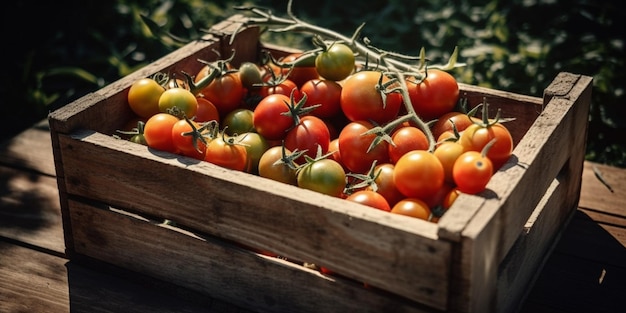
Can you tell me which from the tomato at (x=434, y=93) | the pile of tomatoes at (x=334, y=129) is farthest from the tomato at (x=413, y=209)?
the tomato at (x=434, y=93)

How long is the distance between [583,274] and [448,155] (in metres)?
0.51

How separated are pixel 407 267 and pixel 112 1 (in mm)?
2660

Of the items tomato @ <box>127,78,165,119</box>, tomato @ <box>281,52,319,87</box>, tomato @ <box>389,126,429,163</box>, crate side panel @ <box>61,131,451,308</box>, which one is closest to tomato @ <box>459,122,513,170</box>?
tomato @ <box>389,126,429,163</box>

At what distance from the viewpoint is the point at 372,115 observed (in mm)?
1675

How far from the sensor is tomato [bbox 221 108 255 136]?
1.78 meters

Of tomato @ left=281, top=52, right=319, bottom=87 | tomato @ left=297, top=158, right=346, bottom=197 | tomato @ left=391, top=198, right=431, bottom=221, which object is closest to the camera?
tomato @ left=391, top=198, right=431, bottom=221

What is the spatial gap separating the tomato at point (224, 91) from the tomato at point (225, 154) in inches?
11.6

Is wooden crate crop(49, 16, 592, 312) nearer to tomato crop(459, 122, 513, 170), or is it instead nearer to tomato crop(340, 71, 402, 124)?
tomato crop(459, 122, 513, 170)

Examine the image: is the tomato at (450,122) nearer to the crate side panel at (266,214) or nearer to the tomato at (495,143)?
the tomato at (495,143)

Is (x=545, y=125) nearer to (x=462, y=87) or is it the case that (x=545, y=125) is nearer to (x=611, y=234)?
(x=462, y=87)

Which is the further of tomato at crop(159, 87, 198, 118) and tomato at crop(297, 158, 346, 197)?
tomato at crop(159, 87, 198, 118)

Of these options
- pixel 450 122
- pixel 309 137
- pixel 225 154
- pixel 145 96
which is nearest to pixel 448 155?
pixel 450 122

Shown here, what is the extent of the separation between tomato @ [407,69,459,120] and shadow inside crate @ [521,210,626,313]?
444mm

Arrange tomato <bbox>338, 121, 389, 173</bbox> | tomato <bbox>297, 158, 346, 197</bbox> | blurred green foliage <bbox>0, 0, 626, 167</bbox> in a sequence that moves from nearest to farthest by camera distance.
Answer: tomato <bbox>297, 158, 346, 197</bbox> → tomato <bbox>338, 121, 389, 173</bbox> → blurred green foliage <bbox>0, 0, 626, 167</bbox>
